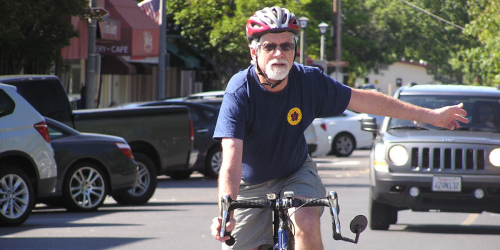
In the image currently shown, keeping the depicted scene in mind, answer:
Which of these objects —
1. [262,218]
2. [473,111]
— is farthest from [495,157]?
[262,218]

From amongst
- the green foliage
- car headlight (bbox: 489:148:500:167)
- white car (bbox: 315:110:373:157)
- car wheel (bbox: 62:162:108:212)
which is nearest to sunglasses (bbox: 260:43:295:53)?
car headlight (bbox: 489:148:500:167)

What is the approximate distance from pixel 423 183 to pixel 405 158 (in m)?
0.35

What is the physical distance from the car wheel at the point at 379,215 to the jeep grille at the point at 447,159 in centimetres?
66

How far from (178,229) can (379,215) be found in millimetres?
2326

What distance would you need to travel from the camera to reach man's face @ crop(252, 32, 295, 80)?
164 inches

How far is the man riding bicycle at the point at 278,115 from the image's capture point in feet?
13.6

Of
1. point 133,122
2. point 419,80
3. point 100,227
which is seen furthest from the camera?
point 419,80

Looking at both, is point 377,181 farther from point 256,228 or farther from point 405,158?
point 256,228

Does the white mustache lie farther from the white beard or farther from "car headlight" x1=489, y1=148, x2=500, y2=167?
"car headlight" x1=489, y1=148, x2=500, y2=167

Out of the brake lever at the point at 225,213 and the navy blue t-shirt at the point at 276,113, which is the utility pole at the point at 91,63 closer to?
the navy blue t-shirt at the point at 276,113

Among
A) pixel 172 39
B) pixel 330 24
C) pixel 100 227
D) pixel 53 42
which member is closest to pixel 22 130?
pixel 100 227

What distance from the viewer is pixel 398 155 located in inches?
377

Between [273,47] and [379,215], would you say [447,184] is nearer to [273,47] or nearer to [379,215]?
[379,215]

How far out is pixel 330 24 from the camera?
45938 mm
